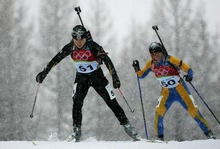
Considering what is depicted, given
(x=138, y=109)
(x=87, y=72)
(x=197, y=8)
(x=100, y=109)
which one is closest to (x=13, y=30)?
(x=100, y=109)

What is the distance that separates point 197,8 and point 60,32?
7.45m

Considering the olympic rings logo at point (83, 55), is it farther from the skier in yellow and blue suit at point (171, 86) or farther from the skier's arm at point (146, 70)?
the skier's arm at point (146, 70)

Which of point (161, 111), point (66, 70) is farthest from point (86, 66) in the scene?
point (66, 70)

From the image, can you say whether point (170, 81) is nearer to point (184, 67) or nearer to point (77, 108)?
point (184, 67)

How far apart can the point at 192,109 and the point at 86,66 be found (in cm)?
234

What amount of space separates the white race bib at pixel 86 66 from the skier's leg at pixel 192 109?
1921 mm

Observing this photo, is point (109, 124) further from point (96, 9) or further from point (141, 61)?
point (96, 9)

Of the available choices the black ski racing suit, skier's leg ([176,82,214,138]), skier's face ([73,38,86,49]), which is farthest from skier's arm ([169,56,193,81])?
skier's face ([73,38,86,49])

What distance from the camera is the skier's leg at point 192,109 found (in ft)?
22.1

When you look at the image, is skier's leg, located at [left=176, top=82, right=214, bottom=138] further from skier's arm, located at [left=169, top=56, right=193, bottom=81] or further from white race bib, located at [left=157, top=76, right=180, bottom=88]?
skier's arm, located at [left=169, top=56, right=193, bottom=81]

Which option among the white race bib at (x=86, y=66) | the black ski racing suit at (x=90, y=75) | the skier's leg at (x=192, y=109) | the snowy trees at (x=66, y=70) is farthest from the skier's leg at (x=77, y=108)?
the snowy trees at (x=66, y=70)

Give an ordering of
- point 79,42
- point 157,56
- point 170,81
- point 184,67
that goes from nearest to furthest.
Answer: point 79,42 < point 184,67 < point 157,56 < point 170,81

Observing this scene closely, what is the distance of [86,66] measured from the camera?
19.4 ft

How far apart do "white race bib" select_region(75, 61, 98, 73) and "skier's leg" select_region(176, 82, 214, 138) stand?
1.92 metres
